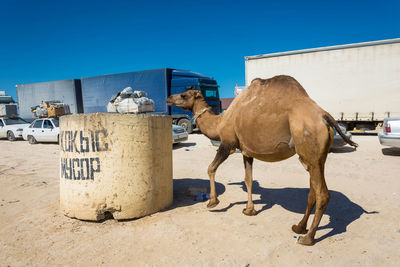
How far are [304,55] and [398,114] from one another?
6.02 meters

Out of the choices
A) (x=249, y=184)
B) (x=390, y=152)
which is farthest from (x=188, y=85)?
(x=249, y=184)

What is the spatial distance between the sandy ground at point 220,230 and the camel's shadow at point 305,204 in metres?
0.02

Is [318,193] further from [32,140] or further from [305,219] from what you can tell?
[32,140]

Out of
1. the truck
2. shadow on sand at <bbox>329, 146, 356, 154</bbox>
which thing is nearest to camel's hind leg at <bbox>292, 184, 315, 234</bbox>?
shadow on sand at <bbox>329, 146, 356, 154</bbox>

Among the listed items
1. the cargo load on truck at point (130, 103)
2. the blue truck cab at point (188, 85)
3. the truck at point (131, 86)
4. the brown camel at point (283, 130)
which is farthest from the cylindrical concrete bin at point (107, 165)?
the blue truck cab at point (188, 85)

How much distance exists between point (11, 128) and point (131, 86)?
8340mm

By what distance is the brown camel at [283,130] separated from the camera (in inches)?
124

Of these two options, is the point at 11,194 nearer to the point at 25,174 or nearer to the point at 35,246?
the point at 25,174

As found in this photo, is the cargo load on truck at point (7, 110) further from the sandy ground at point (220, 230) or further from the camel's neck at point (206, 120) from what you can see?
the camel's neck at point (206, 120)

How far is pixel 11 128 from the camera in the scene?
54.6 ft

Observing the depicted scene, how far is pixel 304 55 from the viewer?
1505cm

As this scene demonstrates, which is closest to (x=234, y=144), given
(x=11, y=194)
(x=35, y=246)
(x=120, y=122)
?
(x=120, y=122)

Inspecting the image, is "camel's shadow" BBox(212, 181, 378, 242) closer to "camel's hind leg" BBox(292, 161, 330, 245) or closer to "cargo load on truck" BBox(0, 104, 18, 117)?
"camel's hind leg" BBox(292, 161, 330, 245)

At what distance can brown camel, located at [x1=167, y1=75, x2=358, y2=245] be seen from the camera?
3.15m
